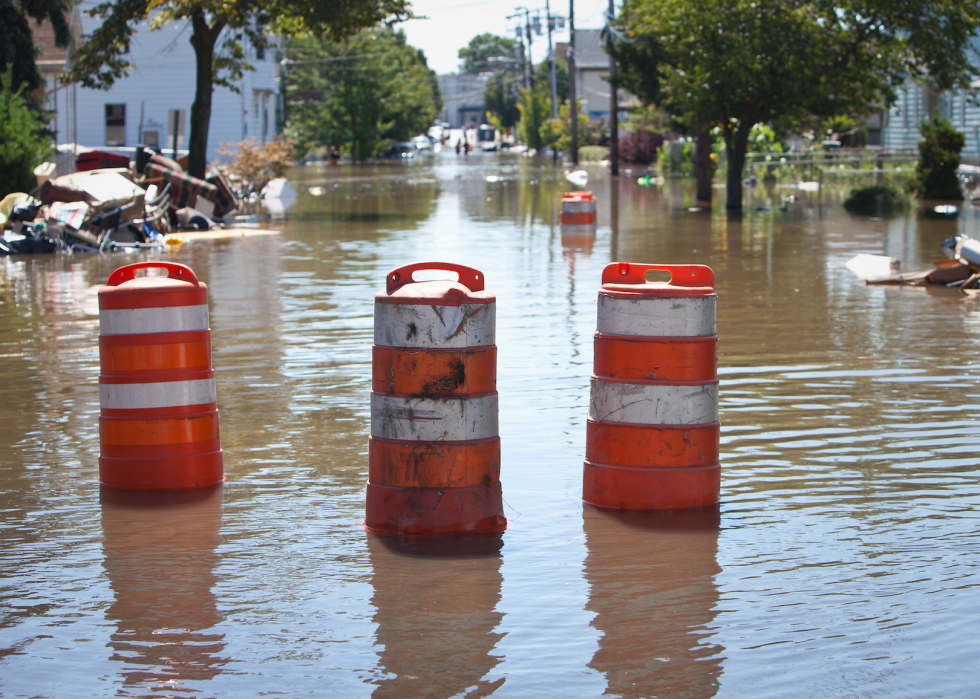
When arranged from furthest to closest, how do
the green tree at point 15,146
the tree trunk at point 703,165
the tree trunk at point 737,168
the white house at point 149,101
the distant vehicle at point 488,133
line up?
1. the distant vehicle at point 488,133
2. the white house at point 149,101
3. the tree trunk at point 703,165
4. the tree trunk at point 737,168
5. the green tree at point 15,146

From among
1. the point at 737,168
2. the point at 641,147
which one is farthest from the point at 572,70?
the point at 737,168

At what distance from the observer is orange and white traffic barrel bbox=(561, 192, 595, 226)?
77.5 ft

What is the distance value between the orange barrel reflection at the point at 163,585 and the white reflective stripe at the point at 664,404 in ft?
6.44

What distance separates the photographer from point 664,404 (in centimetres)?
554

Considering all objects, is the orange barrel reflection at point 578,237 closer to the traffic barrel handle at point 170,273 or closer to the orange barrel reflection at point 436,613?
the traffic barrel handle at point 170,273

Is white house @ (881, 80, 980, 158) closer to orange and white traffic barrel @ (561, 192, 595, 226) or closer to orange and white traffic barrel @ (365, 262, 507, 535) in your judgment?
orange and white traffic barrel @ (561, 192, 595, 226)

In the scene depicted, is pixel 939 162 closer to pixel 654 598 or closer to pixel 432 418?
pixel 432 418

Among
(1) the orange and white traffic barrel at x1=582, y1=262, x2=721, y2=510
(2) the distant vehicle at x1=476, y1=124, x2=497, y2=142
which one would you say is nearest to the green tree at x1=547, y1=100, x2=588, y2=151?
(1) the orange and white traffic barrel at x1=582, y1=262, x2=721, y2=510

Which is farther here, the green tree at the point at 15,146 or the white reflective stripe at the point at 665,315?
the green tree at the point at 15,146

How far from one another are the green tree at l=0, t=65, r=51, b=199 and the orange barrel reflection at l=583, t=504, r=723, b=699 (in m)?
18.6

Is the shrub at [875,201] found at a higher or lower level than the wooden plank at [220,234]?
higher

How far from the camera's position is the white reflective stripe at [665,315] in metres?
5.53

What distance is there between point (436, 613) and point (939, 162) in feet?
94.6

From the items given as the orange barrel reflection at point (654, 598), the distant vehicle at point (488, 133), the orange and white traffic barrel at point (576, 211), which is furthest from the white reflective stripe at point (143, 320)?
the distant vehicle at point (488, 133)
